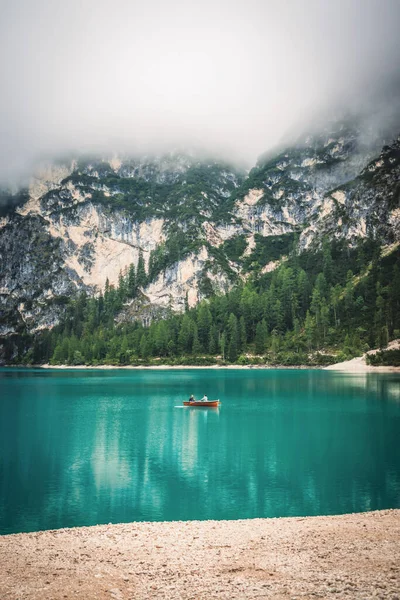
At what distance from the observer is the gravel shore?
1353cm

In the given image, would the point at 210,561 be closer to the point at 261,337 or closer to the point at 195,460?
the point at 195,460

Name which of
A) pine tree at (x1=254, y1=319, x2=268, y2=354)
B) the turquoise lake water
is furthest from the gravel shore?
pine tree at (x1=254, y1=319, x2=268, y2=354)

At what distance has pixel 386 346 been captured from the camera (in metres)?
144

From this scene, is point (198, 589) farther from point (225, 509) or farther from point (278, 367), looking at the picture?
point (278, 367)

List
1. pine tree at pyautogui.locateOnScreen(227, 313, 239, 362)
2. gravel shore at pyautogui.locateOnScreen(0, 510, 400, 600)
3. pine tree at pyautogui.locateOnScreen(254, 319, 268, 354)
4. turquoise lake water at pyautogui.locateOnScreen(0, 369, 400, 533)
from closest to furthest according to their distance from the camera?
gravel shore at pyautogui.locateOnScreen(0, 510, 400, 600)
turquoise lake water at pyautogui.locateOnScreen(0, 369, 400, 533)
pine tree at pyautogui.locateOnScreen(227, 313, 239, 362)
pine tree at pyautogui.locateOnScreen(254, 319, 268, 354)

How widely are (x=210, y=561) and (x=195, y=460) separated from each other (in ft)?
77.4

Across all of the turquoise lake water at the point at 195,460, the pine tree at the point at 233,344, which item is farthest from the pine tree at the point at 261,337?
the turquoise lake water at the point at 195,460

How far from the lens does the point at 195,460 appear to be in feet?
131

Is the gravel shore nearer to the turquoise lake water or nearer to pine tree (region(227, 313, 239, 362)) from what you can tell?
the turquoise lake water

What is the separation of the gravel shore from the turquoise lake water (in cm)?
485

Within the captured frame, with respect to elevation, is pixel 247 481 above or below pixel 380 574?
below

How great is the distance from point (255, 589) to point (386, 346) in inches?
5588

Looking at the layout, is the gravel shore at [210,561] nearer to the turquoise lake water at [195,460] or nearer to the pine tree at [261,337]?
the turquoise lake water at [195,460]

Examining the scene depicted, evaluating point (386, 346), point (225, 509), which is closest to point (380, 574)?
point (225, 509)
